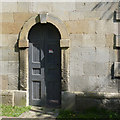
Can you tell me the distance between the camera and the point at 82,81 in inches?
195

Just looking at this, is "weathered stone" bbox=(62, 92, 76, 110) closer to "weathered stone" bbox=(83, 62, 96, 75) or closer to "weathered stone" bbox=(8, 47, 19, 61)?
"weathered stone" bbox=(83, 62, 96, 75)

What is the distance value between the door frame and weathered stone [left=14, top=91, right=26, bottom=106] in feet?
0.39

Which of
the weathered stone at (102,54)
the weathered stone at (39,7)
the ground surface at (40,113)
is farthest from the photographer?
the weathered stone at (39,7)

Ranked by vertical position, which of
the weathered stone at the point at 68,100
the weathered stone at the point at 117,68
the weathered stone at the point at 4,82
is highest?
the weathered stone at the point at 117,68

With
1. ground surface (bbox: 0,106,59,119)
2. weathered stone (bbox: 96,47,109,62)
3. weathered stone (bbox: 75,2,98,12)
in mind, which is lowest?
ground surface (bbox: 0,106,59,119)

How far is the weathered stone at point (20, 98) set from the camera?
5.18 m

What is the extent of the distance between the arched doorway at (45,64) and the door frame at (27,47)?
195mm

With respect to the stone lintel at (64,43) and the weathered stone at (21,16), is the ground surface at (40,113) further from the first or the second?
the weathered stone at (21,16)

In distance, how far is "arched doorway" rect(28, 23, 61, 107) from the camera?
5.20 metres

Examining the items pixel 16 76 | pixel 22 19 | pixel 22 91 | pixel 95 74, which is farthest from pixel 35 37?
pixel 95 74

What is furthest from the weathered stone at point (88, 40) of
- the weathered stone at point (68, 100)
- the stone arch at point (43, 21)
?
the weathered stone at point (68, 100)

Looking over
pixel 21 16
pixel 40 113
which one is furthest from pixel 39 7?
pixel 40 113

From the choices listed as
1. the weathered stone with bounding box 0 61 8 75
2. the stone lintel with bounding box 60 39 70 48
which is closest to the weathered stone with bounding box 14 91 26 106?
the weathered stone with bounding box 0 61 8 75

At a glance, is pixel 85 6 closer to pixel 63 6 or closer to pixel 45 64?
pixel 63 6
